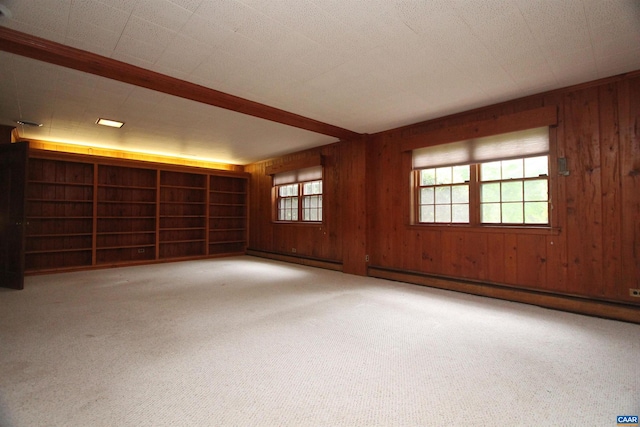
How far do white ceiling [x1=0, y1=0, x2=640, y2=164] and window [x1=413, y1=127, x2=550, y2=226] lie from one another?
553 mm

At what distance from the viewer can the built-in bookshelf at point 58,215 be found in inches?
222

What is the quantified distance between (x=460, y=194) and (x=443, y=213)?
372 millimetres

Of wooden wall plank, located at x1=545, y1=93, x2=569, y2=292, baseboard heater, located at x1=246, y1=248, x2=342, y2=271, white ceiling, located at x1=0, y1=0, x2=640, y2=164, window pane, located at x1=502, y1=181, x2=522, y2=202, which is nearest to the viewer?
white ceiling, located at x1=0, y1=0, x2=640, y2=164

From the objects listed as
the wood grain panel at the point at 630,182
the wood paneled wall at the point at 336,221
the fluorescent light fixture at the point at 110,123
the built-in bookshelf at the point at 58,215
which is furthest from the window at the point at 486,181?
the built-in bookshelf at the point at 58,215

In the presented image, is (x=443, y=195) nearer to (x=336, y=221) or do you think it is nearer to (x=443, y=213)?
(x=443, y=213)

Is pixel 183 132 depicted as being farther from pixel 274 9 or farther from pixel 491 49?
pixel 491 49

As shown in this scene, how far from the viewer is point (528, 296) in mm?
3594

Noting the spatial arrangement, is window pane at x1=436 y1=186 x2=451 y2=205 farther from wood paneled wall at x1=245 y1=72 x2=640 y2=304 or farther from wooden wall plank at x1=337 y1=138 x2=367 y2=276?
wooden wall plank at x1=337 y1=138 x2=367 y2=276

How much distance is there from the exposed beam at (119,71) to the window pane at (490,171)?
2.79 m

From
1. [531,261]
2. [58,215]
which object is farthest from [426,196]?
[58,215]

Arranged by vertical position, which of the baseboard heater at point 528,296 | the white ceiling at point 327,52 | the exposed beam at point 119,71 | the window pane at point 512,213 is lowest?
the baseboard heater at point 528,296

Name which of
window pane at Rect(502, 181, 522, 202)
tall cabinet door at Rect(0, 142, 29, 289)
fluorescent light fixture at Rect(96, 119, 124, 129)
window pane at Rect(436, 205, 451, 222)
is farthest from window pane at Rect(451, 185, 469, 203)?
tall cabinet door at Rect(0, 142, 29, 289)

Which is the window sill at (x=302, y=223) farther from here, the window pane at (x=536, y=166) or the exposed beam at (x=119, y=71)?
the window pane at (x=536, y=166)

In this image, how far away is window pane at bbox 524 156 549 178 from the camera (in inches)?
141
